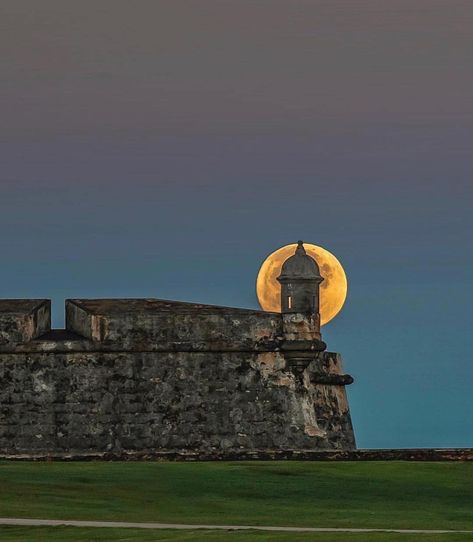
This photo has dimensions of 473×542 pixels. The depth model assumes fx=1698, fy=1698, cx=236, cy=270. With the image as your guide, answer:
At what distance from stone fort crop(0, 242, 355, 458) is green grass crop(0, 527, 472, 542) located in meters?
14.6

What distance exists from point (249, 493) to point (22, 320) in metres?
9.78

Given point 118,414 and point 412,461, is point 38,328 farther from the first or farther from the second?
point 412,461

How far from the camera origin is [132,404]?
34.8 metres

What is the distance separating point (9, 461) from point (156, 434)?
346cm

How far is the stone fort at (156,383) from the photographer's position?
34.8 m

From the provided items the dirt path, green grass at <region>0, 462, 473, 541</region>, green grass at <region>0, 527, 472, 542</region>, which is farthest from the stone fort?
green grass at <region>0, 527, 472, 542</region>

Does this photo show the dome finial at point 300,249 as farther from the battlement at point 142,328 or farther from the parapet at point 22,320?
the parapet at point 22,320

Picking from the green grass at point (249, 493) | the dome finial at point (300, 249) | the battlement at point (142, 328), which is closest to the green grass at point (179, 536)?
the green grass at point (249, 493)

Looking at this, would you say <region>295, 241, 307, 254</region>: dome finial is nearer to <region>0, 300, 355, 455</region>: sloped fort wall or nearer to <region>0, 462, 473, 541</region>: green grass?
<region>0, 300, 355, 455</region>: sloped fort wall

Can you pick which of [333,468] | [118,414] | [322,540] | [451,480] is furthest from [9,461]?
[322,540]

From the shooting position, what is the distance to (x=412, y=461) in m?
32.1

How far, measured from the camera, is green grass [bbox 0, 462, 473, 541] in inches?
900

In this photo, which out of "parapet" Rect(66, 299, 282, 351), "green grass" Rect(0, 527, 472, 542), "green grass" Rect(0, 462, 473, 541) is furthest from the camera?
"parapet" Rect(66, 299, 282, 351)

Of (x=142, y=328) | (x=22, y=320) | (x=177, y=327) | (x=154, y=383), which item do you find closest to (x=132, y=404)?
(x=154, y=383)
